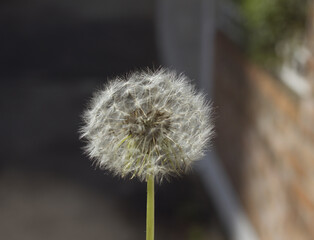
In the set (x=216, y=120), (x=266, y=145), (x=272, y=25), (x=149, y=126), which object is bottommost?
(x=149, y=126)

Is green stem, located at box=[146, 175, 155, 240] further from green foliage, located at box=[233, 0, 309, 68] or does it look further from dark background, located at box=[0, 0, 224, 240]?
green foliage, located at box=[233, 0, 309, 68]

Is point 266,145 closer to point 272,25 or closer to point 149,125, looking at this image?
point 272,25

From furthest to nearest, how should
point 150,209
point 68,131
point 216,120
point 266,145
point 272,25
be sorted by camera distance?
point 68,131 < point 266,145 < point 272,25 < point 216,120 < point 150,209

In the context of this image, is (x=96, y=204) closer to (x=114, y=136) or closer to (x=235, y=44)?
(x=235, y=44)

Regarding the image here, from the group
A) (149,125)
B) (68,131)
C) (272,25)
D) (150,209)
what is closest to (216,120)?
(149,125)

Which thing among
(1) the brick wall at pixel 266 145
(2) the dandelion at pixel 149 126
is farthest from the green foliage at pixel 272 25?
(2) the dandelion at pixel 149 126

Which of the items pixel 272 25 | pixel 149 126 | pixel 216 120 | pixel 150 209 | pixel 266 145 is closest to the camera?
pixel 150 209

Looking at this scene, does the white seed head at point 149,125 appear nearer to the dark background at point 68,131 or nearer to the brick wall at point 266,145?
the dark background at point 68,131
